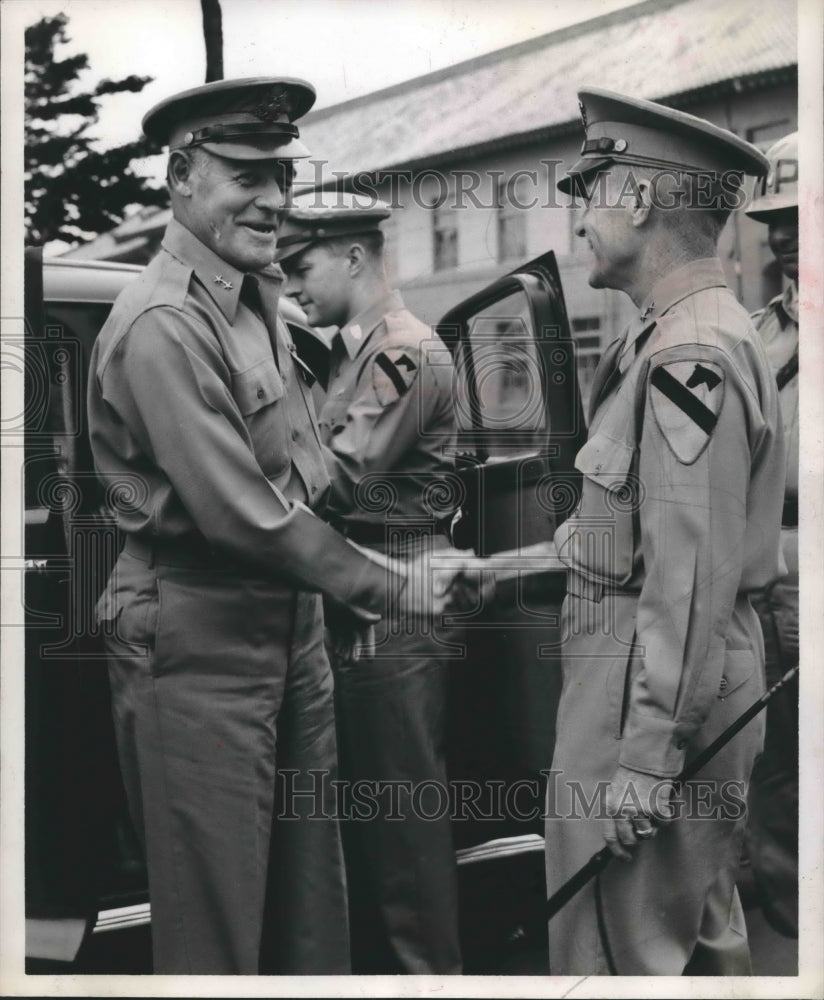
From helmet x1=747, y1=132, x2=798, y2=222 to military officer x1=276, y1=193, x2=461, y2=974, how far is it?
869mm

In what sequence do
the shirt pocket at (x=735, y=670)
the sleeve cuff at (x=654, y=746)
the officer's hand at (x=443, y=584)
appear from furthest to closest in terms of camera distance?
the officer's hand at (x=443, y=584)
the shirt pocket at (x=735, y=670)
the sleeve cuff at (x=654, y=746)

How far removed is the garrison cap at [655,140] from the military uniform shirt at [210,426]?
34.8 inches

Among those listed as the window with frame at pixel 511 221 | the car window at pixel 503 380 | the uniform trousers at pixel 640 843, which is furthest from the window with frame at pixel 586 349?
the uniform trousers at pixel 640 843

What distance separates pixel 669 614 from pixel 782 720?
62 cm

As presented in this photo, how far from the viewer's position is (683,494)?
3.00m

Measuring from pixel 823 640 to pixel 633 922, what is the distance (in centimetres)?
85

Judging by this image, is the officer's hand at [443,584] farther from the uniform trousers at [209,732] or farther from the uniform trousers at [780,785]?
the uniform trousers at [780,785]

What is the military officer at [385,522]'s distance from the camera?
3.32 m

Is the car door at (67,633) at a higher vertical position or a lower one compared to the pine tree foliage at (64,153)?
lower

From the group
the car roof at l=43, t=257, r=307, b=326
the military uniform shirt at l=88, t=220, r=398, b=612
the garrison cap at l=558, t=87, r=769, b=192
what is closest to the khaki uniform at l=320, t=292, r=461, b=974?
the military uniform shirt at l=88, t=220, r=398, b=612

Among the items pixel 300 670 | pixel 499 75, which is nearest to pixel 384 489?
pixel 300 670

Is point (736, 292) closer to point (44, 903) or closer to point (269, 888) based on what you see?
point (269, 888)

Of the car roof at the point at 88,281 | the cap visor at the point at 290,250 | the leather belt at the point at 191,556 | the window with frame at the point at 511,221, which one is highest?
the window with frame at the point at 511,221

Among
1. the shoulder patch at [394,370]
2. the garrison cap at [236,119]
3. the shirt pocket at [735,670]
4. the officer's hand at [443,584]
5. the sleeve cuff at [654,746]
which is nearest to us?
the sleeve cuff at [654,746]
